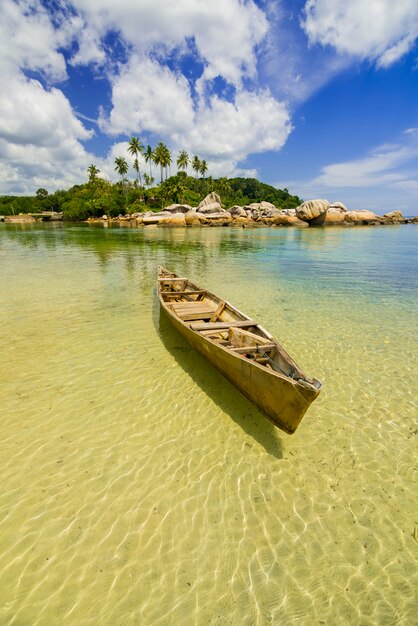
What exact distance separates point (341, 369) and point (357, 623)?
503 cm

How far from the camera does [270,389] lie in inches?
180

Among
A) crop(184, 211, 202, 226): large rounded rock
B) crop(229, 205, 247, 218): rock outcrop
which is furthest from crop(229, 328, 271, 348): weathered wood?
crop(229, 205, 247, 218): rock outcrop

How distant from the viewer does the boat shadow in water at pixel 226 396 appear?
5105 mm

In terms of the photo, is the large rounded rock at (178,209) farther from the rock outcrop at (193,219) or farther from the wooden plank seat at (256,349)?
the wooden plank seat at (256,349)

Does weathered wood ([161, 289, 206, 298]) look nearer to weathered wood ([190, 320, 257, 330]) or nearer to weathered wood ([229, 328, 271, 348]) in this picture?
weathered wood ([190, 320, 257, 330])

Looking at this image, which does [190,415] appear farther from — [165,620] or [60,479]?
[165,620]

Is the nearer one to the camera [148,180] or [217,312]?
[217,312]

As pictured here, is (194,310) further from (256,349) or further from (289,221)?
(289,221)

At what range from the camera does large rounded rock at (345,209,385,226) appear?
76812 mm

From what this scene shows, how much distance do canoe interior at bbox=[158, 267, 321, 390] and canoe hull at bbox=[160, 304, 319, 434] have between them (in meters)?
0.13

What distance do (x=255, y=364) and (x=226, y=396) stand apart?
66.2 inches

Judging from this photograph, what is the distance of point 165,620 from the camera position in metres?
2.83

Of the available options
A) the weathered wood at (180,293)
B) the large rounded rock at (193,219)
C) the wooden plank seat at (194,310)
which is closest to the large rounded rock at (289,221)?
the large rounded rock at (193,219)

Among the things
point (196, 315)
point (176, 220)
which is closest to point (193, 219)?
point (176, 220)
